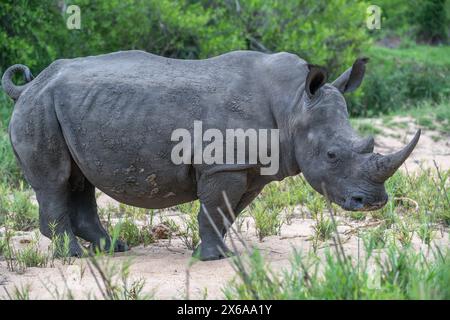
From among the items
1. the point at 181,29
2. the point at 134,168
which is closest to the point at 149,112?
the point at 134,168

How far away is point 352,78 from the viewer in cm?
484

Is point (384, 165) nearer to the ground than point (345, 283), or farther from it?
farther from it

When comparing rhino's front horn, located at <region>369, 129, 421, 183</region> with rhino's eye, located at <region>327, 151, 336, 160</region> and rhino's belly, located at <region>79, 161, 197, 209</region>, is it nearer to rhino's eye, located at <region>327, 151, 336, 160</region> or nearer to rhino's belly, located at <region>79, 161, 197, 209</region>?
rhino's eye, located at <region>327, 151, 336, 160</region>

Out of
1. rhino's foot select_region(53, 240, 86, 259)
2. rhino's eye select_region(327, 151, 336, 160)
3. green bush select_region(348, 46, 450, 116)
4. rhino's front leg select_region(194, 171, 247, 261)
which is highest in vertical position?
rhino's eye select_region(327, 151, 336, 160)

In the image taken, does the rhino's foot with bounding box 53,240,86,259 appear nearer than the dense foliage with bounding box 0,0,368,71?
Yes

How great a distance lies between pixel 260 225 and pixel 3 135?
4335mm

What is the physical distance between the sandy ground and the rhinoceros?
0.31 m

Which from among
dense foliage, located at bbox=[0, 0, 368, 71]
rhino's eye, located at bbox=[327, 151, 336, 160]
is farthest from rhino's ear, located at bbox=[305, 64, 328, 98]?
dense foliage, located at bbox=[0, 0, 368, 71]

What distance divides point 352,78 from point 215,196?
1189 millimetres

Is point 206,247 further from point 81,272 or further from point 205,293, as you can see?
point 205,293

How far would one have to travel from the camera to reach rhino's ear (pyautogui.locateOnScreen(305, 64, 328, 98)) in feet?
14.6

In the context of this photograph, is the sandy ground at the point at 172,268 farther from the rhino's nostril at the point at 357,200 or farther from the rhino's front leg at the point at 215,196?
the rhino's nostril at the point at 357,200

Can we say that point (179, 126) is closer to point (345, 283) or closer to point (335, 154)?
point (335, 154)

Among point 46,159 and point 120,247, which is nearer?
point 46,159
